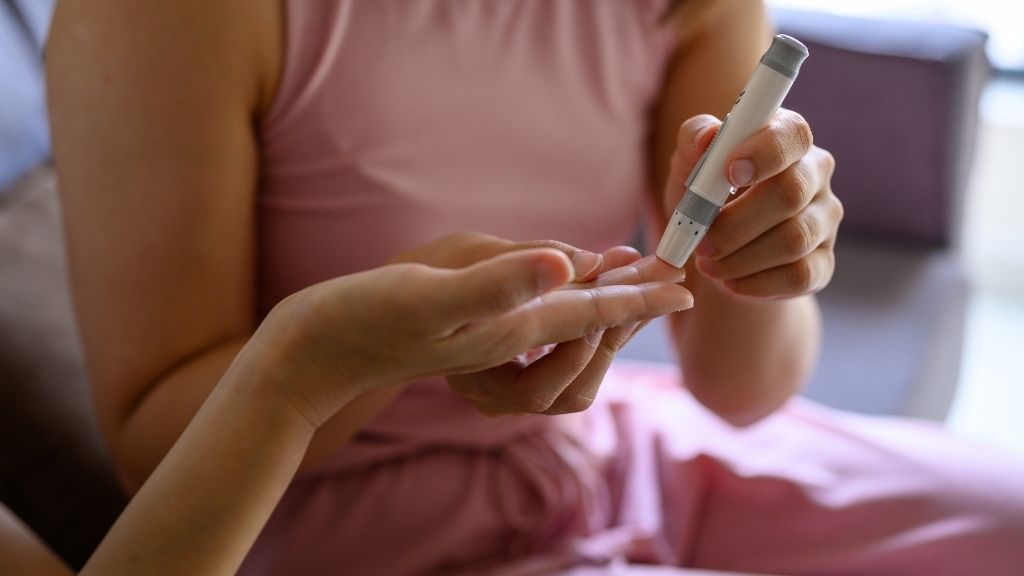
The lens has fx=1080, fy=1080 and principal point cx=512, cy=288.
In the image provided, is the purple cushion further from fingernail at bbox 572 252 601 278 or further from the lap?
fingernail at bbox 572 252 601 278

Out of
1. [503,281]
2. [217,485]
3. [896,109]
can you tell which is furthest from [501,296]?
[896,109]

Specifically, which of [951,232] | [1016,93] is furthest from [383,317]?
[1016,93]

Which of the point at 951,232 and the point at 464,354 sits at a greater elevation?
the point at 464,354

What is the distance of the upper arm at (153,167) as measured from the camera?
535 mm

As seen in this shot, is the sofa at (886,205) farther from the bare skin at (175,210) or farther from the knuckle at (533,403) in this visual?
the knuckle at (533,403)

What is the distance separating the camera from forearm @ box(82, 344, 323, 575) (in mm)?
399

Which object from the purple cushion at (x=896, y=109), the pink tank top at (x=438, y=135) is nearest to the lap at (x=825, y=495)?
the pink tank top at (x=438, y=135)

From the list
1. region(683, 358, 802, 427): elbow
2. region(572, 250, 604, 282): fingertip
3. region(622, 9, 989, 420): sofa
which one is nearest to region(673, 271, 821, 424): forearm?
region(683, 358, 802, 427): elbow

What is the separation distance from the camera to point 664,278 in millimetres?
453

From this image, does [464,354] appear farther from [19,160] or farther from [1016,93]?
[1016,93]

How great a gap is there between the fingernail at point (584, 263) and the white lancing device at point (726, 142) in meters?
0.05

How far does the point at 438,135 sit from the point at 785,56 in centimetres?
25

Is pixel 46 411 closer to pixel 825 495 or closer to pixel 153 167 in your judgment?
pixel 153 167

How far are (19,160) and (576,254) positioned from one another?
0.56 meters
